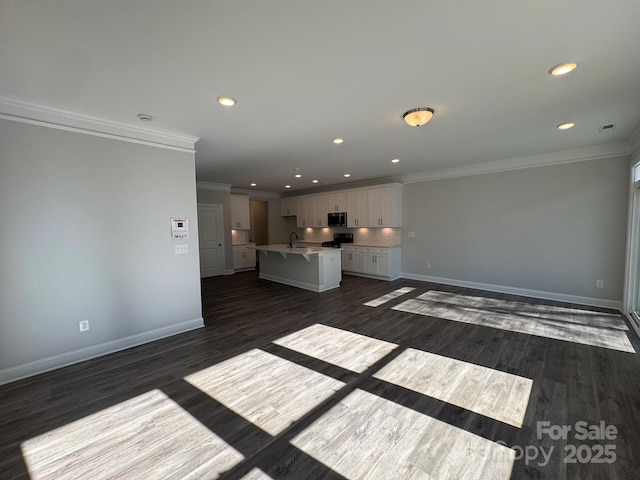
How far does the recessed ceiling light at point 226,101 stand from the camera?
2.58m

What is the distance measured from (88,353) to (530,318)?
6.06 m

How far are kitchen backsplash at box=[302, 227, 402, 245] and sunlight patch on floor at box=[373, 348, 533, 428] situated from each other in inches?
182

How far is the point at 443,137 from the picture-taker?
389 centimetres

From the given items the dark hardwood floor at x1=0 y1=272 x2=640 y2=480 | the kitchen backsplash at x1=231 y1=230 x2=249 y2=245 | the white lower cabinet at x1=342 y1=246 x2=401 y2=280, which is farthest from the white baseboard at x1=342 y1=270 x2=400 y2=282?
the kitchen backsplash at x1=231 y1=230 x2=249 y2=245

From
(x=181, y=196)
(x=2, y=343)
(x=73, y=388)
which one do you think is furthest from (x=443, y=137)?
(x=2, y=343)

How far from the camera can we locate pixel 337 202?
818cm

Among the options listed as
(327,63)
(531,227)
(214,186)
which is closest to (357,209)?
(531,227)

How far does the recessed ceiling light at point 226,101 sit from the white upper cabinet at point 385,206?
5048 mm

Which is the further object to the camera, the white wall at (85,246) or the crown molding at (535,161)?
the crown molding at (535,161)

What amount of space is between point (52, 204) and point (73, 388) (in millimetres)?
1895

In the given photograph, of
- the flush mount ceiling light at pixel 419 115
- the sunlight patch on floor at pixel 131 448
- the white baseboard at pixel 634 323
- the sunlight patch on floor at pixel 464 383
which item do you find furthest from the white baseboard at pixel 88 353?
the white baseboard at pixel 634 323

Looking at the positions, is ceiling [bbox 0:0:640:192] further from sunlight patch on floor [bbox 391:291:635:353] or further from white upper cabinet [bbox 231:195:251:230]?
white upper cabinet [bbox 231:195:251:230]

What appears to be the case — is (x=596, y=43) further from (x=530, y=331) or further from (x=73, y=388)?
(x=73, y=388)

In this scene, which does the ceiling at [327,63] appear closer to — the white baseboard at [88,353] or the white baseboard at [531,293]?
the white baseboard at [88,353]
